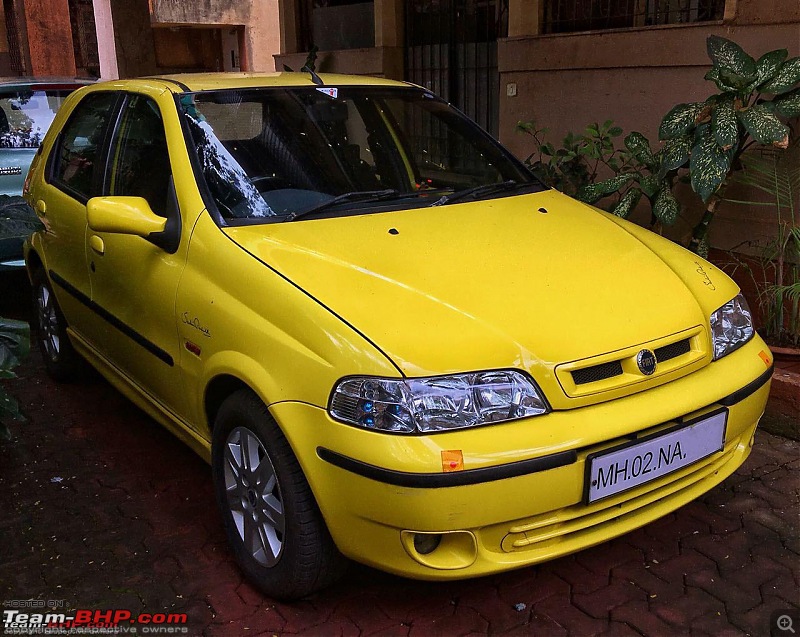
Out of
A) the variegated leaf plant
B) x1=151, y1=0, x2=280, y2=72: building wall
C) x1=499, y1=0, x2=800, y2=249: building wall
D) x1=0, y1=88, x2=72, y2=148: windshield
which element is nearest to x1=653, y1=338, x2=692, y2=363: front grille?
the variegated leaf plant

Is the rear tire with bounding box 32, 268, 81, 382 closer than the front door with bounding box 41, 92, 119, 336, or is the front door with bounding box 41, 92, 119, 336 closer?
the front door with bounding box 41, 92, 119, 336

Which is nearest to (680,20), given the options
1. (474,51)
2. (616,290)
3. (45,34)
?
(474,51)

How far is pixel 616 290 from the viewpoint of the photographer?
8.83ft

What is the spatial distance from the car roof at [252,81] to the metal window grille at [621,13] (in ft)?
9.52

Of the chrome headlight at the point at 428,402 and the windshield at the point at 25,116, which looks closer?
the chrome headlight at the point at 428,402

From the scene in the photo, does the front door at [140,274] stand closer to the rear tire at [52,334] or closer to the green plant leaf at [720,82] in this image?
the rear tire at [52,334]

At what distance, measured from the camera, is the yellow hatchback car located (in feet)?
7.47

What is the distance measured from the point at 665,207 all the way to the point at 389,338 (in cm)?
279

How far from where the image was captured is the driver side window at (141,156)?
3.24m

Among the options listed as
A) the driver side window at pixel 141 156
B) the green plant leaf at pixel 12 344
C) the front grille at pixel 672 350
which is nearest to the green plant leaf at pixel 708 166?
the front grille at pixel 672 350

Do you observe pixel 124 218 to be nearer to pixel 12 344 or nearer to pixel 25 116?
pixel 12 344

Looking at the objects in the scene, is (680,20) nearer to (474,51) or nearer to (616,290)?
(474,51)

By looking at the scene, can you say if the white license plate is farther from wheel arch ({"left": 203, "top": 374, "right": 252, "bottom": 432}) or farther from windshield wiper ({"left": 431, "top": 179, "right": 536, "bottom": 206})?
windshield wiper ({"left": 431, "top": 179, "right": 536, "bottom": 206})

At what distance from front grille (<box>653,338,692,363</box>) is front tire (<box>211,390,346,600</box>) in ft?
3.76
